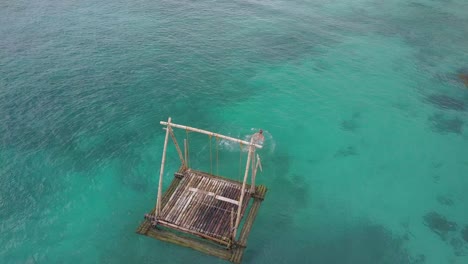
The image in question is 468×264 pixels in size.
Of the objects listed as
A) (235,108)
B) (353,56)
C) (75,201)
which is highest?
(353,56)

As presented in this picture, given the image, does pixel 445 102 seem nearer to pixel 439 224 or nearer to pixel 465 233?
pixel 439 224

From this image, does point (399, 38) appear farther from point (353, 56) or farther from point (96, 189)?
point (96, 189)

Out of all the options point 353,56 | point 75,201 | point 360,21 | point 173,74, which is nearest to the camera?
point 75,201

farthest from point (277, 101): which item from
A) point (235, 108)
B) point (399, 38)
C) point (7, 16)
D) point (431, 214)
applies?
point (7, 16)

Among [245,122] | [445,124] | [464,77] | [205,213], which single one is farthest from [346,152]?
[464,77]

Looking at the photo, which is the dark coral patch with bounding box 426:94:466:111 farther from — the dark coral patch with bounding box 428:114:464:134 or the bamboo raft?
the bamboo raft

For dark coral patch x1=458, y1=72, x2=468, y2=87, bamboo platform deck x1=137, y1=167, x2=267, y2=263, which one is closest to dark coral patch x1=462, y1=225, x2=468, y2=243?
bamboo platform deck x1=137, y1=167, x2=267, y2=263

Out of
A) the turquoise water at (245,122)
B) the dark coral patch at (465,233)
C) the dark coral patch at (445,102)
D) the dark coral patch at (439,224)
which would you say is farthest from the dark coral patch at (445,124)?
the dark coral patch at (465,233)

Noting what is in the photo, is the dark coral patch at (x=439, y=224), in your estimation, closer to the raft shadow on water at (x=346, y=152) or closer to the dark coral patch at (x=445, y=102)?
the raft shadow on water at (x=346, y=152)
